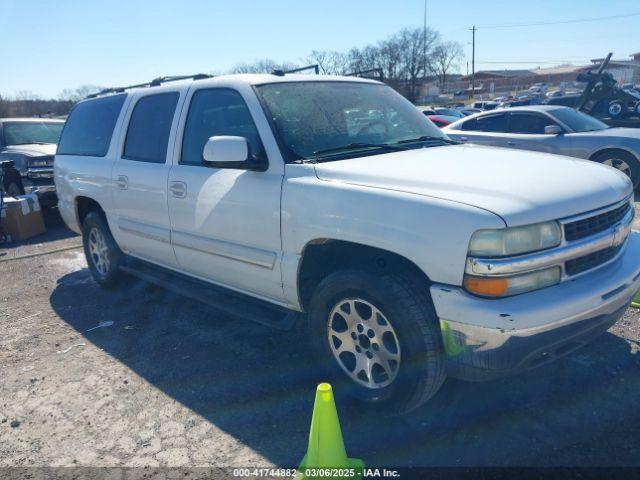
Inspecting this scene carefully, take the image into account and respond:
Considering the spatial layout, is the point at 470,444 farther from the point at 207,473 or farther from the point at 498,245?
the point at 207,473

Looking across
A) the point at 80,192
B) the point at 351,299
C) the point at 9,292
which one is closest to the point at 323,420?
the point at 351,299

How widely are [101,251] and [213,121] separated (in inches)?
96.9

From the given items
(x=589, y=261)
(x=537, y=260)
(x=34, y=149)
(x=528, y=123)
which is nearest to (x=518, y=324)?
(x=537, y=260)

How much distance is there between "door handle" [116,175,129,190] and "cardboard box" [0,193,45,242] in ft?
14.9

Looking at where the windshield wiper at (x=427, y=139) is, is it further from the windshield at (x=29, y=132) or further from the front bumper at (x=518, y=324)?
the windshield at (x=29, y=132)

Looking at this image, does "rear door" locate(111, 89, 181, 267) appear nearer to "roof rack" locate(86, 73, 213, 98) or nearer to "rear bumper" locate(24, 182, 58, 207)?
"roof rack" locate(86, 73, 213, 98)

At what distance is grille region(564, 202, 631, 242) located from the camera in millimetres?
2592

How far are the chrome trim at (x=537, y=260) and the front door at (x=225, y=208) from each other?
1324 millimetres

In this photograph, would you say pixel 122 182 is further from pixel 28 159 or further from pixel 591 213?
pixel 28 159

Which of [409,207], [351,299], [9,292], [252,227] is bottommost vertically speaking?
[9,292]

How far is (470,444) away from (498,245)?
1135 millimetres

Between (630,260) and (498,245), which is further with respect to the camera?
(630,260)

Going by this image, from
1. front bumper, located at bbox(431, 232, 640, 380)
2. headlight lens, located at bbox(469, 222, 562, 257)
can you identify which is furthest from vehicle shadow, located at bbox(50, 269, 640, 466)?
headlight lens, located at bbox(469, 222, 562, 257)

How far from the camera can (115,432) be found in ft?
10.2
